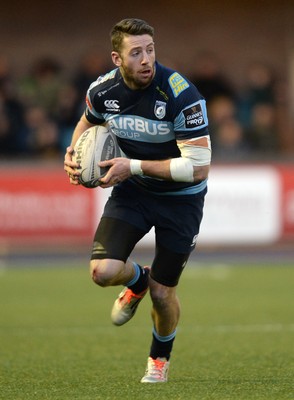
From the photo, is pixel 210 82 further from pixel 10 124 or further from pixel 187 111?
pixel 187 111

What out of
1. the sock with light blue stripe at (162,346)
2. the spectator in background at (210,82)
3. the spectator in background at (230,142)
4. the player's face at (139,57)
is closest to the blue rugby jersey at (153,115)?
the player's face at (139,57)

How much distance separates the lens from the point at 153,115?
7.03m

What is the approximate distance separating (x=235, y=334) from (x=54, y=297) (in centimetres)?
354

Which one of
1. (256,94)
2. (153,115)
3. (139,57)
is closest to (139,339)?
(153,115)

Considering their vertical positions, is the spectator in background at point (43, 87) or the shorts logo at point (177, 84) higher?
the shorts logo at point (177, 84)

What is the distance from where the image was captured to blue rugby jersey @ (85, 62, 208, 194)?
694 centimetres

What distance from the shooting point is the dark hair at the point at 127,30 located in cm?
694

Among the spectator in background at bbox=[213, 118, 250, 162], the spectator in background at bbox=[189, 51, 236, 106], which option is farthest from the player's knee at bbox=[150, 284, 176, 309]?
the spectator in background at bbox=[189, 51, 236, 106]

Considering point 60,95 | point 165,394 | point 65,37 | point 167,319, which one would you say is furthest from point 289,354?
point 65,37

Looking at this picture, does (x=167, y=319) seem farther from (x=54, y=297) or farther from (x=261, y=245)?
(x=261, y=245)

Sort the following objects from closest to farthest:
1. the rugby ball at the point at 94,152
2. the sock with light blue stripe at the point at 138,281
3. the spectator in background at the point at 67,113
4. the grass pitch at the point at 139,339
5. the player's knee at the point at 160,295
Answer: the grass pitch at the point at 139,339 → the rugby ball at the point at 94,152 → the player's knee at the point at 160,295 → the sock with light blue stripe at the point at 138,281 → the spectator in background at the point at 67,113

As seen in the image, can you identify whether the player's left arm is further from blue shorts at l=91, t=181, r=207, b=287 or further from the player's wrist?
blue shorts at l=91, t=181, r=207, b=287

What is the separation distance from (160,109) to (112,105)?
1.21ft

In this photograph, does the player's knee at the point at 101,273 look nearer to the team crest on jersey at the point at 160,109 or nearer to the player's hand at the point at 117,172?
the player's hand at the point at 117,172
